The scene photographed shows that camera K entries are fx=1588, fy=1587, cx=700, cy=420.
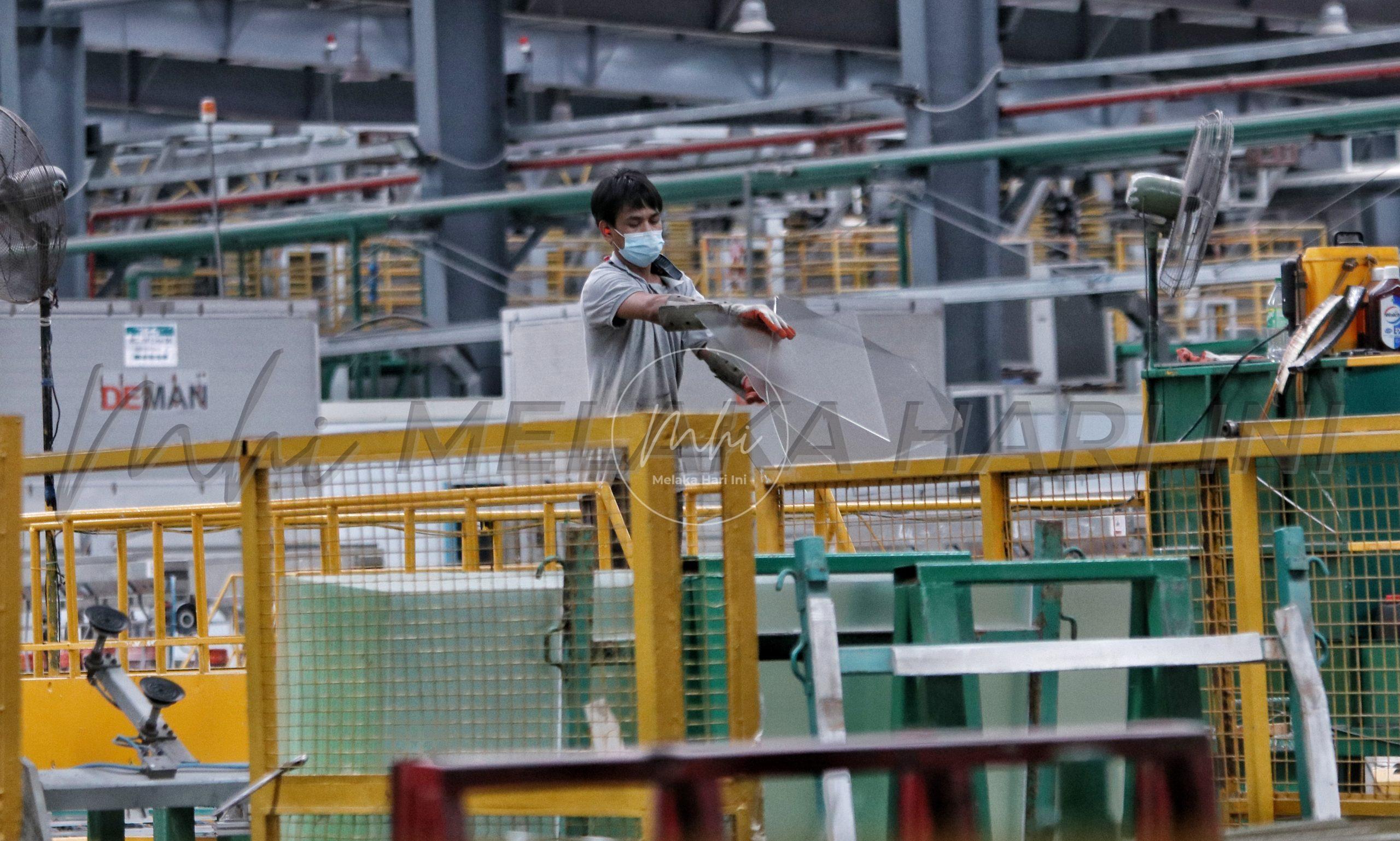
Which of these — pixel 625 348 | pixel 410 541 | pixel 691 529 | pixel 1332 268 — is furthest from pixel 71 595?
pixel 1332 268

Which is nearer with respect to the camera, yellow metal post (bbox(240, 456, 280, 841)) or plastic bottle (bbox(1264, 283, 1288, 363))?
yellow metal post (bbox(240, 456, 280, 841))

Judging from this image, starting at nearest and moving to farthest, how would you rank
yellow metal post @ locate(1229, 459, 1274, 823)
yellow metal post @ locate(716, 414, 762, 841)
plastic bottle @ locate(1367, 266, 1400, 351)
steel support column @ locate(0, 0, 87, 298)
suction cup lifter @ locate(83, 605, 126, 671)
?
1. yellow metal post @ locate(716, 414, 762, 841)
2. yellow metal post @ locate(1229, 459, 1274, 823)
3. suction cup lifter @ locate(83, 605, 126, 671)
4. plastic bottle @ locate(1367, 266, 1400, 351)
5. steel support column @ locate(0, 0, 87, 298)

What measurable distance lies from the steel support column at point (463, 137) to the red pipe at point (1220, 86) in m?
6.32

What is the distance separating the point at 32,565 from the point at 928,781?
695 centimetres

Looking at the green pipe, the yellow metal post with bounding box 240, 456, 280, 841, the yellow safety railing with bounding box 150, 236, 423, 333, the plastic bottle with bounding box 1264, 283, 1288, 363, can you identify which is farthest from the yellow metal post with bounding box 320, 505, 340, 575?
the yellow safety railing with bounding box 150, 236, 423, 333

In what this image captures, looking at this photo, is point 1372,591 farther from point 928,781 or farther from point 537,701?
point 928,781

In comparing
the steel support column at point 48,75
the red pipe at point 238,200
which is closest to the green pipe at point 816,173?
the red pipe at point 238,200

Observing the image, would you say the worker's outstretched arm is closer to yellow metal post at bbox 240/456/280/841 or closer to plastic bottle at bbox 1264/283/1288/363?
yellow metal post at bbox 240/456/280/841

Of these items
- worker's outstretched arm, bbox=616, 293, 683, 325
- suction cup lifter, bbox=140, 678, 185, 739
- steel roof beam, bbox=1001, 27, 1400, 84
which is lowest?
suction cup lifter, bbox=140, 678, 185, 739

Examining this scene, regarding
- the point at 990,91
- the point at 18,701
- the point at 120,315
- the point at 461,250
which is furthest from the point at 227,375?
the point at 18,701

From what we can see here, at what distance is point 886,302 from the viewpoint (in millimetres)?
14461

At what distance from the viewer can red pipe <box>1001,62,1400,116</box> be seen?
1805 cm

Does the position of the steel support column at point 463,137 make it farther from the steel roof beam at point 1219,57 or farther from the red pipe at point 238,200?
the steel roof beam at point 1219,57

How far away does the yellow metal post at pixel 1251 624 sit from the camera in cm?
468
